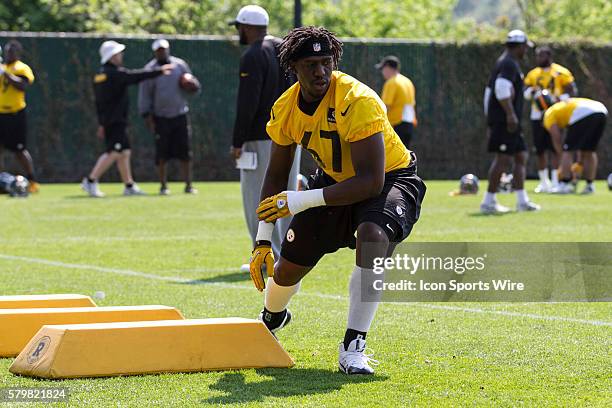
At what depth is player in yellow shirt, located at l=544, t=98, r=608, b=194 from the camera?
66.4ft

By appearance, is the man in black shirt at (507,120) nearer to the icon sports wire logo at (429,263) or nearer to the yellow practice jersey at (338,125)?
the icon sports wire logo at (429,263)

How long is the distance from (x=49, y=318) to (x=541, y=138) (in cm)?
1594

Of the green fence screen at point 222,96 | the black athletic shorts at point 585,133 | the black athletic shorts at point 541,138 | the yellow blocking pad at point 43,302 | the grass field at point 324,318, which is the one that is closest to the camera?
the grass field at point 324,318

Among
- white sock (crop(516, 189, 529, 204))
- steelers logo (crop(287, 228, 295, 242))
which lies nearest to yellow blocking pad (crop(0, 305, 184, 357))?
steelers logo (crop(287, 228, 295, 242))

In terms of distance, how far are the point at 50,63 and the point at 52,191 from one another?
3.75 metres

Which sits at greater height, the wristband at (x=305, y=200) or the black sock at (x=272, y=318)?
the wristband at (x=305, y=200)

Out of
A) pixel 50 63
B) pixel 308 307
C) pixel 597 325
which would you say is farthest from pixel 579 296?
pixel 50 63

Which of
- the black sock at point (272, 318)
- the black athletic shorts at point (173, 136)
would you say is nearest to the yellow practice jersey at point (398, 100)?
the black athletic shorts at point (173, 136)

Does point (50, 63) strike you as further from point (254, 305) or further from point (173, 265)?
point (254, 305)

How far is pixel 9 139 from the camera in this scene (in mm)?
21391

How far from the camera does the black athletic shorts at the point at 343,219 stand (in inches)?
255

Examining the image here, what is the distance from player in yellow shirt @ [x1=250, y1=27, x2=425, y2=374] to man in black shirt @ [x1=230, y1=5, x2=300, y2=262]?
386 cm

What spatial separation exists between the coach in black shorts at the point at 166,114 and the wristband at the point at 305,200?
15.2 m

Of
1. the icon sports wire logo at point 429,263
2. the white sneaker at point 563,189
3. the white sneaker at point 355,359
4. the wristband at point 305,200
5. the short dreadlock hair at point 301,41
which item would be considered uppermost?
the short dreadlock hair at point 301,41
